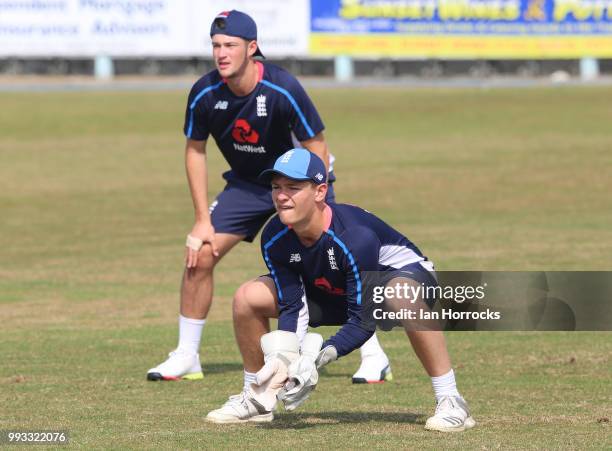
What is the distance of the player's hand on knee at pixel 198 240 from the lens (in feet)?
33.1

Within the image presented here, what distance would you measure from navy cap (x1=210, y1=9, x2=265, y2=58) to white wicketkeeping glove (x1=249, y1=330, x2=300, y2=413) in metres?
2.80

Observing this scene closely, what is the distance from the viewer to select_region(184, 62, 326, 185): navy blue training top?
9922 mm

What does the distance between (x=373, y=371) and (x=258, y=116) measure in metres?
2.03

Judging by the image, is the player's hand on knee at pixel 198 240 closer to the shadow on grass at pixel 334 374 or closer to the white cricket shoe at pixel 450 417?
the shadow on grass at pixel 334 374

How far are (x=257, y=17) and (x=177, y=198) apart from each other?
28.4 meters

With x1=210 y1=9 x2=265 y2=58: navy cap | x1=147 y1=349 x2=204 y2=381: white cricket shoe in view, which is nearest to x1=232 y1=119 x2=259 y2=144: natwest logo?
x1=210 y1=9 x2=265 y2=58: navy cap

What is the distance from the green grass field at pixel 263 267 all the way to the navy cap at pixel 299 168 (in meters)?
1.44

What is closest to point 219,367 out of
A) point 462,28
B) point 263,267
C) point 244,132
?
point 244,132

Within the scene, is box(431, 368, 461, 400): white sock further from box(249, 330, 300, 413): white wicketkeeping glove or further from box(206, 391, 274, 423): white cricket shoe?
box(206, 391, 274, 423): white cricket shoe

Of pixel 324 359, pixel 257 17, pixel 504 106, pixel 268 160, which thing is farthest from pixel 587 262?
pixel 257 17

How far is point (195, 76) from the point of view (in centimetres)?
5391

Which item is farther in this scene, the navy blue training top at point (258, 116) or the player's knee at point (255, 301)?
the navy blue training top at point (258, 116)

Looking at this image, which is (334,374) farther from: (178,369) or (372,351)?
(178,369)
